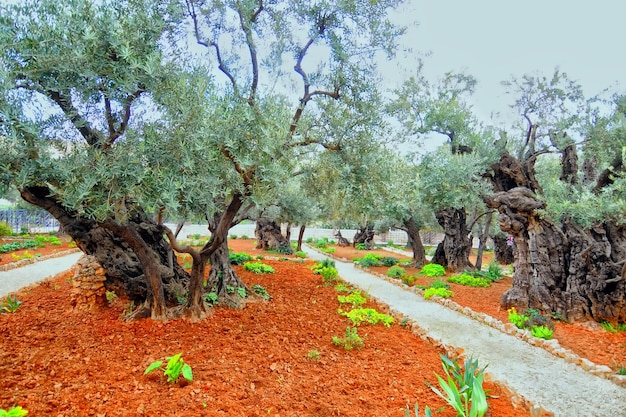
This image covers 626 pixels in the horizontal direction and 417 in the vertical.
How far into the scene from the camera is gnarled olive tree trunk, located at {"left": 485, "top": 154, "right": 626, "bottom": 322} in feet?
26.6

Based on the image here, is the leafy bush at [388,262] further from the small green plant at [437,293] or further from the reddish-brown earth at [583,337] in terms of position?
the small green plant at [437,293]

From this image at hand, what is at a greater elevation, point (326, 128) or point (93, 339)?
point (326, 128)

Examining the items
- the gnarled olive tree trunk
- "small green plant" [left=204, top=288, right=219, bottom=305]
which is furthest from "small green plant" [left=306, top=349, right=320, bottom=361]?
the gnarled olive tree trunk

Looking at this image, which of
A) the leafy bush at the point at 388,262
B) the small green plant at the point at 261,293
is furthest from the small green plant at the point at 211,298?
the leafy bush at the point at 388,262

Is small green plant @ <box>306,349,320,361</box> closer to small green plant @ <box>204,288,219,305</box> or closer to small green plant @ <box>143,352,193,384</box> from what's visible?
small green plant @ <box>143,352,193,384</box>

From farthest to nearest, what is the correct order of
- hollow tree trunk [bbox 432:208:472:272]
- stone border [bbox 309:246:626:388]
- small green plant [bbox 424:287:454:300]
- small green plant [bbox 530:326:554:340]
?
hollow tree trunk [bbox 432:208:472:272]
small green plant [bbox 424:287:454:300]
small green plant [bbox 530:326:554:340]
stone border [bbox 309:246:626:388]

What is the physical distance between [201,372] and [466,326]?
5.56 m

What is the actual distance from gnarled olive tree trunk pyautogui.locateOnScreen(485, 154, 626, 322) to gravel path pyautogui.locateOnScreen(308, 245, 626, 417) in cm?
192

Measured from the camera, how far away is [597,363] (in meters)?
5.86

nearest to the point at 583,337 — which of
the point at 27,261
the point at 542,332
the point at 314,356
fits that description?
the point at 542,332

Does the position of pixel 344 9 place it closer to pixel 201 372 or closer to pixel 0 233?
pixel 201 372

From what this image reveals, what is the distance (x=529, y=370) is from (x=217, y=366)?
4.40m

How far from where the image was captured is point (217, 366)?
16.1 ft

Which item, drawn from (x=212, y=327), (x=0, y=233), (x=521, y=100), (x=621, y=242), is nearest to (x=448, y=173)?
(x=521, y=100)
